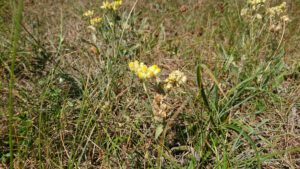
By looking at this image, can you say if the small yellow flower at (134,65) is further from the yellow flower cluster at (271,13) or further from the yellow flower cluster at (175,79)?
the yellow flower cluster at (271,13)

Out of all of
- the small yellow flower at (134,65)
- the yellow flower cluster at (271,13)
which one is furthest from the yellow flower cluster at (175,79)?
the yellow flower cluster at (271,13)

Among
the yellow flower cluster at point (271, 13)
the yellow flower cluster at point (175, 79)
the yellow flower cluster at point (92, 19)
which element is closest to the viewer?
the yellow flower cluster at point (175, 79)

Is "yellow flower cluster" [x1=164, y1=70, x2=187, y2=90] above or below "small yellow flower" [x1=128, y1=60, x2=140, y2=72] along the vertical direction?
below

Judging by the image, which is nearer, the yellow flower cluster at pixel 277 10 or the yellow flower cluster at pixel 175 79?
the yellow flower cluster at pixel 175 79

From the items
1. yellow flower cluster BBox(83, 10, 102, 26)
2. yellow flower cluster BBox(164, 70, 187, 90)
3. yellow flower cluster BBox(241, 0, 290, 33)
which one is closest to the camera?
yellow flower cluster BBox(164, 70, 187, 90)

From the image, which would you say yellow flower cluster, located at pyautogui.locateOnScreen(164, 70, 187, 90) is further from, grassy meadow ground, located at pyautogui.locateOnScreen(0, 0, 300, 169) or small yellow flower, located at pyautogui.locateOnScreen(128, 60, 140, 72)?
small yellow flower, located at pyautogui.locateOnScreen(128, 60, 140, 72)

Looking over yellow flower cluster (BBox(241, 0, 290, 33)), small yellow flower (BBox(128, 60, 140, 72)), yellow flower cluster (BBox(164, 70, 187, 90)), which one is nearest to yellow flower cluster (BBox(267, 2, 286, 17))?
yellow flower cluster (BBox(241, 0, 290, 33))

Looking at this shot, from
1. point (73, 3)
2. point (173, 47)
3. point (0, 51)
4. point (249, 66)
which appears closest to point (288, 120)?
point (249, 66)

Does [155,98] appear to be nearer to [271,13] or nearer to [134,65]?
[134,65]
